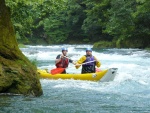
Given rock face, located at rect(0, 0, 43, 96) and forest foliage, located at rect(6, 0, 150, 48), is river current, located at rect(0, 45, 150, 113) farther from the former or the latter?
forest foliage, located at rect(6, 0, 150, 48)

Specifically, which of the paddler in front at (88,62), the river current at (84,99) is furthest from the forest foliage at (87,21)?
the river current at (84,99)

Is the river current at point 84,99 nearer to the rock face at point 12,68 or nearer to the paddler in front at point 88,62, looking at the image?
the rock face at point 12,68

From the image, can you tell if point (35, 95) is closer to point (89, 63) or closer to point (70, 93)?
point (70, 93)

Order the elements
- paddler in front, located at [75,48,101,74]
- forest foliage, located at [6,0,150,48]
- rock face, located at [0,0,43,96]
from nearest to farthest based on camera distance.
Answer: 1. rock face, located at [0,0,43,96]
2. paddler in front, located at [75,48,101,74]
3. forest foliage, located at [6,0,150,48]

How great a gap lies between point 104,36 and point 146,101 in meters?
38.5

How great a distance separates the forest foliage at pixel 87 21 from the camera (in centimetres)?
1208

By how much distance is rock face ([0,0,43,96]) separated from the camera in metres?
7.16

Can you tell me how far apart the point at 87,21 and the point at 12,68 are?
37.5m

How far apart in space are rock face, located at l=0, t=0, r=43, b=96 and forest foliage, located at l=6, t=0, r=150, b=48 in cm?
247

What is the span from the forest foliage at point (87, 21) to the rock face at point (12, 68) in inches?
97.3

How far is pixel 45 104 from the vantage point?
675 cm

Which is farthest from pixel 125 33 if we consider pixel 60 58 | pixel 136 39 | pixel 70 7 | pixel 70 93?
pixel 70 93

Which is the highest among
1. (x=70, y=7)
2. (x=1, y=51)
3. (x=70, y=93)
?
(x=70, y=7)

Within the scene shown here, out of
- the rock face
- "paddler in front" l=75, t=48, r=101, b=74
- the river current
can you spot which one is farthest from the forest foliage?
the river current
